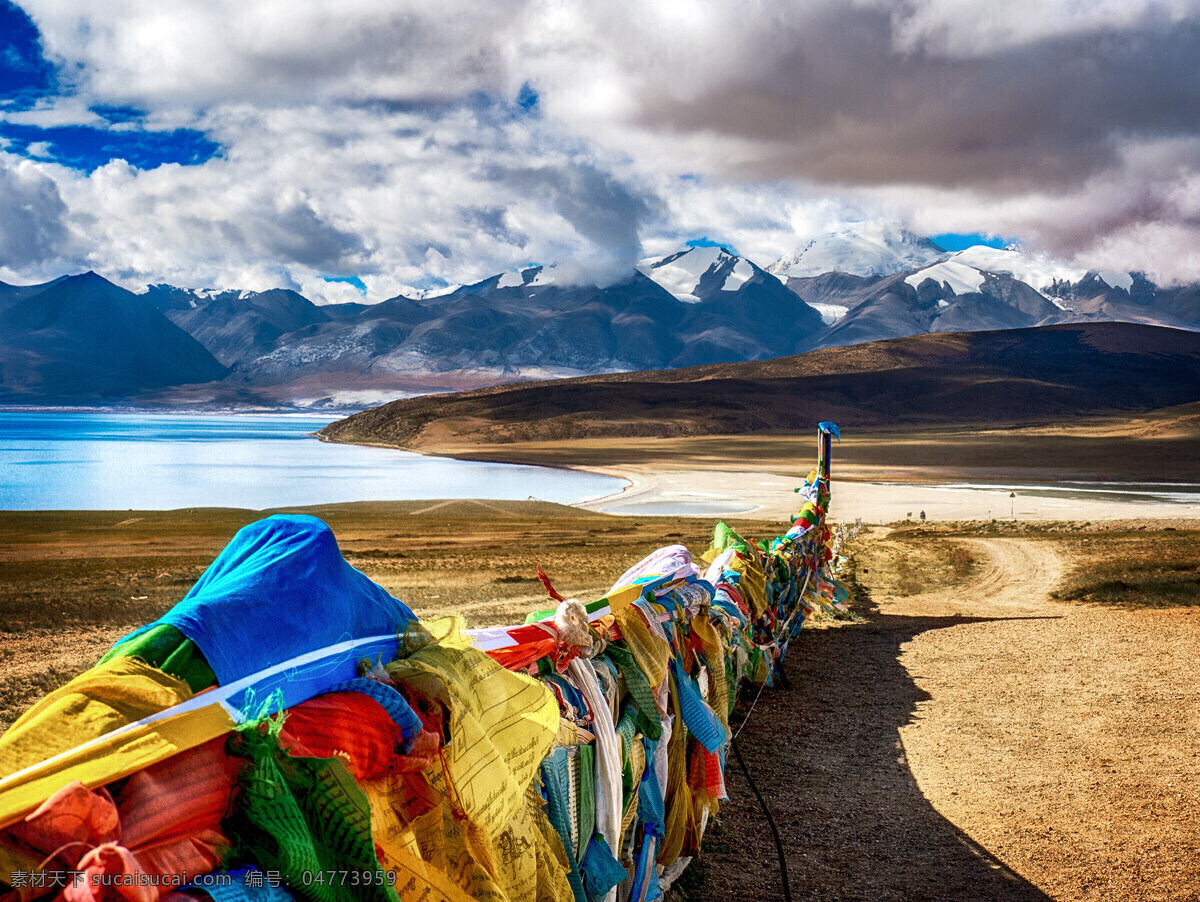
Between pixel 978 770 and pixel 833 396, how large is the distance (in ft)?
379

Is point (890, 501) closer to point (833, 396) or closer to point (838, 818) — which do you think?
point (838, 818)

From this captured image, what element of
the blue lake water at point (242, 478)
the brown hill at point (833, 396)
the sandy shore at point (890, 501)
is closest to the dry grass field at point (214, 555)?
the sandy shore at point (890, 501)

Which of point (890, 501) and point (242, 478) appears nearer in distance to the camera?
point (890, 501)

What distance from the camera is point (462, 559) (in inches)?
742

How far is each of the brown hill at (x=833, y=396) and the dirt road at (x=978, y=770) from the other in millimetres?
88408

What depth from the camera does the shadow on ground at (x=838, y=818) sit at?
421cm

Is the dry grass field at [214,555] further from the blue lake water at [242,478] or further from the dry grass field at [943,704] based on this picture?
the blue lake water at [242,478]

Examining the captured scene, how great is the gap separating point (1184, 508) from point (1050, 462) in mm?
26055

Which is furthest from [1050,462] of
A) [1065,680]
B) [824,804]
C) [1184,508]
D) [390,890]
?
[390,890]

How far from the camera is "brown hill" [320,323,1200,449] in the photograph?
10294cm

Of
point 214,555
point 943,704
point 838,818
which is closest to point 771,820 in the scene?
point 838,818

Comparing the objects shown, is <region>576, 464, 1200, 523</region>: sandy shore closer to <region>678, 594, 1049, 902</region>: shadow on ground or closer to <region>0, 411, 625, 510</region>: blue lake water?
<region>0, 411, 625, 510</region>: blue lake water

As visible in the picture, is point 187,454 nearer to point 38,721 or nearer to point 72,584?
point 72,584

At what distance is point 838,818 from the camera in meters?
5.12
